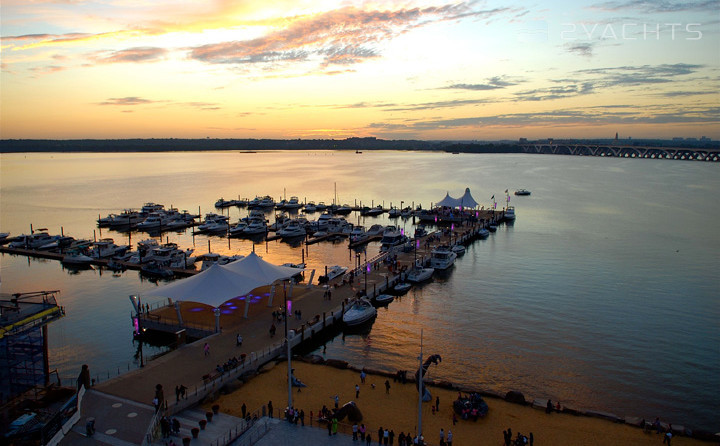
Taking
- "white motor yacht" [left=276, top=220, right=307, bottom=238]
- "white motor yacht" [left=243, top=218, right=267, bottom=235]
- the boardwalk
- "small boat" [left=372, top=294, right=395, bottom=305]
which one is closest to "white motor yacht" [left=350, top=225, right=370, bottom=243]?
"white motor yacht" [left=276, top=220, right=307, bottom=238]

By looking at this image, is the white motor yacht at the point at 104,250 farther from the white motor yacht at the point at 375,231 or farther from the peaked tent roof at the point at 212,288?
the white motor yacht at the point at 375,231

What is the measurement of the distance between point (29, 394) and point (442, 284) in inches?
1444

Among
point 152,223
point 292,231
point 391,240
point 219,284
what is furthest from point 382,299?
point 152,223

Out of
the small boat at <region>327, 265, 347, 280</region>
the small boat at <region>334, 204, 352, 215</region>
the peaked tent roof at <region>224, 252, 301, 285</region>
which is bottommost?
the small boat at <region>327, 265, 347, 280</region>

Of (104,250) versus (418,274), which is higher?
(104,250)

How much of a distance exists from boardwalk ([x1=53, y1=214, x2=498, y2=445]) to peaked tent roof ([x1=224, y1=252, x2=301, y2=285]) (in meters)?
2.33

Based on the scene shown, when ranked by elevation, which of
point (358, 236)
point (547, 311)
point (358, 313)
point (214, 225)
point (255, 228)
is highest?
point (214, 225)

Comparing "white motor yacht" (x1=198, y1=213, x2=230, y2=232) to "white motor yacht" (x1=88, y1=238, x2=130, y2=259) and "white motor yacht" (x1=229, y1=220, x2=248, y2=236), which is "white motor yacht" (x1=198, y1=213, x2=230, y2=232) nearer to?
"white motor yacht" (x1=229, y1=220, x2=248, y2=236)

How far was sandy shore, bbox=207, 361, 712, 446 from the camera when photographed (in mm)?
21125

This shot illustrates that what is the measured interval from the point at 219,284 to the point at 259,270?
13.3ft

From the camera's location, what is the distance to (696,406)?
26.1m

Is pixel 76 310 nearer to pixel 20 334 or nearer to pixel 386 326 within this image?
pixel 20 334

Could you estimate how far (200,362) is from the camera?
89.5 ft

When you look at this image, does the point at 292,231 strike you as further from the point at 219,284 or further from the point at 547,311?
the point at 547,311
